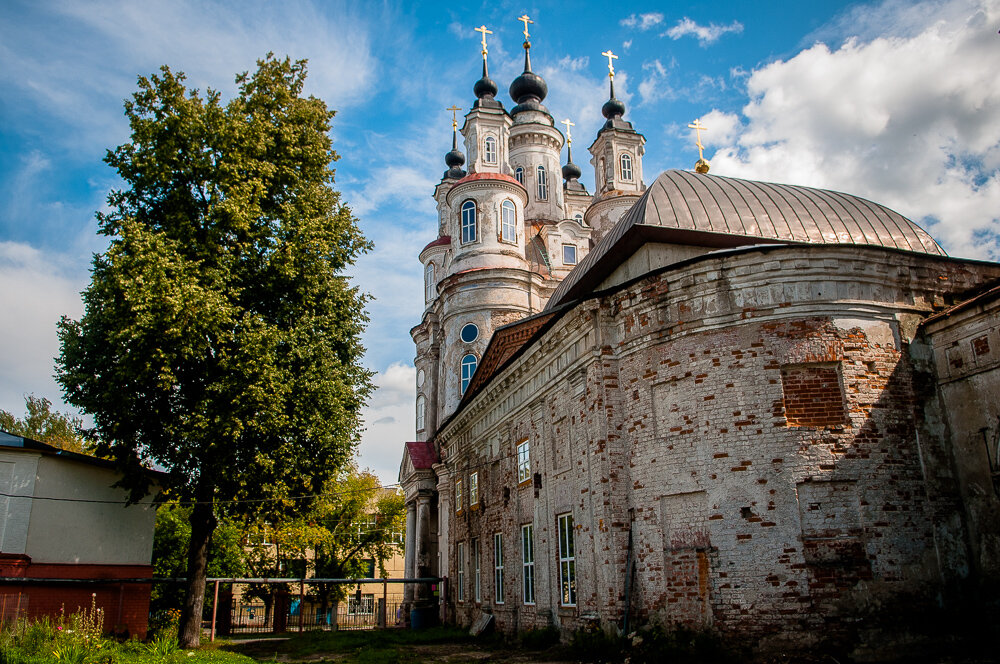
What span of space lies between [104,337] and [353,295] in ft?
19.6

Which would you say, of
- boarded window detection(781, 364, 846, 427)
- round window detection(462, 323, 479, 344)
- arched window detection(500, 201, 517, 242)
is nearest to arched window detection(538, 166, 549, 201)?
arched window detection(500, 201, 517, 242)

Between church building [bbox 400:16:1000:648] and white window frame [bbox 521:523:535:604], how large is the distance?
0.13 metres

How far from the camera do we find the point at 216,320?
17.0m

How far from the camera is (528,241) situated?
39.7m

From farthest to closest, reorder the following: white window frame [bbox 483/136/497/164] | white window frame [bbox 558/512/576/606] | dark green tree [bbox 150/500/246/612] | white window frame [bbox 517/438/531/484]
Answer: white window frame [bbox 483/136/497/164] < dark green tree [bbox 150/500/246/612] < white window frame [bbox 517/438/531/484] < white window frame [bbox 558/512/576/606]

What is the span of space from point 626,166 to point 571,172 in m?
10.9

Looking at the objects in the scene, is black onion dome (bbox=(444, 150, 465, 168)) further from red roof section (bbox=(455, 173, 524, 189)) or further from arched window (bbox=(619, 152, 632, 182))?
red roof section (bbox=(455, 173, 524, 189))

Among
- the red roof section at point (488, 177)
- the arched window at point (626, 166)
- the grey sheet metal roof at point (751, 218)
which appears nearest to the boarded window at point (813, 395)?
the grey sheet metal roof at point (751, 218)

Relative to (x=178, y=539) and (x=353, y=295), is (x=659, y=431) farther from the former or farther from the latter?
(x=178, y=539)

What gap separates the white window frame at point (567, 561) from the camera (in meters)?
15.9

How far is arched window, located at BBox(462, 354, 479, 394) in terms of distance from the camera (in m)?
33.3

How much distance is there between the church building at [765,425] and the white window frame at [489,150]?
748 inches

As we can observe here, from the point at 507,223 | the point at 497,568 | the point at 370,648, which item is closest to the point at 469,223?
the point at 507,223

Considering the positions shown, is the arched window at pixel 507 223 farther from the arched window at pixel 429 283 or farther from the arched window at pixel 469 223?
the arched window at pixel 429 283
